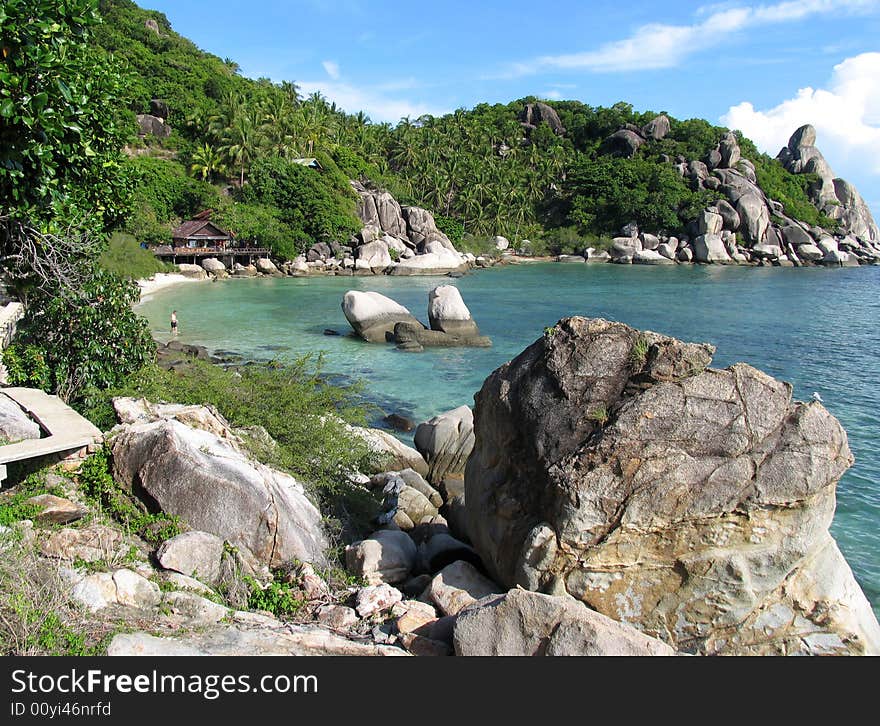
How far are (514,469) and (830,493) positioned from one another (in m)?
3.37

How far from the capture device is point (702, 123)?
98.3m

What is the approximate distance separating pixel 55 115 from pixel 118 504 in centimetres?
430

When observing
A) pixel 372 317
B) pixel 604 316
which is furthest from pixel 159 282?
pixel 604 316

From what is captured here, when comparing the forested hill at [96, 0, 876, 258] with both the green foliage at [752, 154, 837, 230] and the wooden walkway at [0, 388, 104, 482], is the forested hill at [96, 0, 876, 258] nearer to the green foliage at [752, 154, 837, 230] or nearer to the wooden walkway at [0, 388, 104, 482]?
the green foliage at [752, 154, 837, 230]

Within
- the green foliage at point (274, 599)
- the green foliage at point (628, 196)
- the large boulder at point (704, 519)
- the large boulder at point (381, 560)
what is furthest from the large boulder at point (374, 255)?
the large boulder at point (704, 519)

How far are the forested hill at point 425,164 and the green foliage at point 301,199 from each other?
0.42 ft

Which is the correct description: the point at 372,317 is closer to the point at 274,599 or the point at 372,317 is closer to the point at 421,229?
the point at 274,599

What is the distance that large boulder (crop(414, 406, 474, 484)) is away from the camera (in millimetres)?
14578

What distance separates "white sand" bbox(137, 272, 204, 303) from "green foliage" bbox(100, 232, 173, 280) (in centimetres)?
40

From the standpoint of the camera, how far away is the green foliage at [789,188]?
90.6m

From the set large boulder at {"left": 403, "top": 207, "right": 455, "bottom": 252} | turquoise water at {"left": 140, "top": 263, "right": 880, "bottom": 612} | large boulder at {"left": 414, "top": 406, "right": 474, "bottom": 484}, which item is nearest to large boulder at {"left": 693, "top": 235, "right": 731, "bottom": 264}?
turquoise water at {"left": 140, "top": 263, "right": 880, "bottom": 612}

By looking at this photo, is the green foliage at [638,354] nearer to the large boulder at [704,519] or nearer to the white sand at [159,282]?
the large boulder at [704,519]
